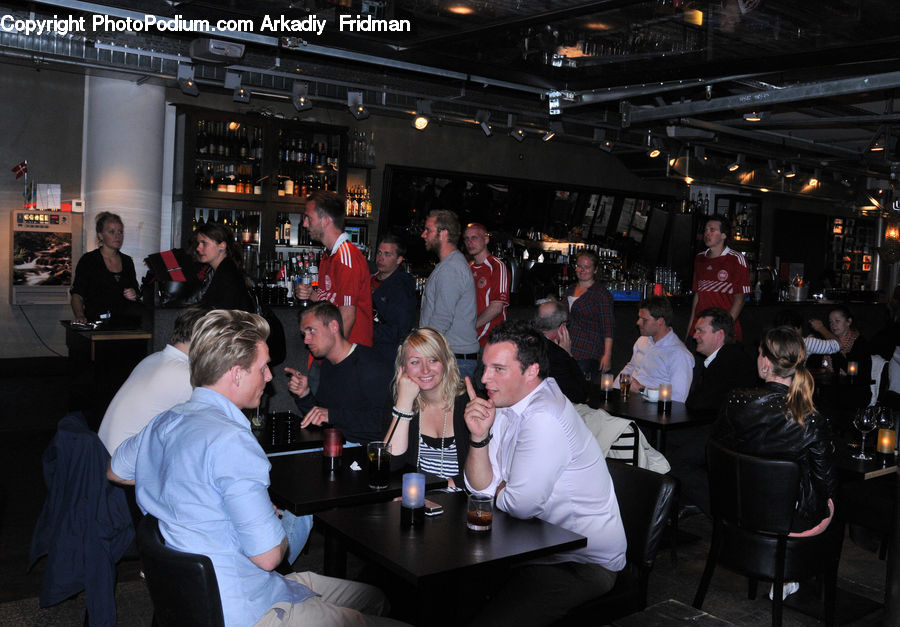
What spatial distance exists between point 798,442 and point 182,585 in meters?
2.57

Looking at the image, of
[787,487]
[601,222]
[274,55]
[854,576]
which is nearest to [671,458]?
[854,576]

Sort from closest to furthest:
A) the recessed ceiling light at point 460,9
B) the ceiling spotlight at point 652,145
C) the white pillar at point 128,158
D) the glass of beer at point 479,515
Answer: the glass of beer at point 479,515 → the recessed ceiling light at point 460,9 → the white pillar at point 128,158 → the ceiling spotlight at point 652,145

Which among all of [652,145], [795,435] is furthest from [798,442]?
[652,145]

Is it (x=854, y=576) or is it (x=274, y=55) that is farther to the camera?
(x=274, y=55)

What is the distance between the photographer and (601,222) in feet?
40.0

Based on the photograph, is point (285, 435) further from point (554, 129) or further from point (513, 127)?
point (554, 129)

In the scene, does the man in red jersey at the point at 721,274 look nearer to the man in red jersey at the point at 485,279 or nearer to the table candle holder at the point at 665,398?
the man in red jersey at the point at 485,279

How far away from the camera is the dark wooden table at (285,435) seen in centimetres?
362

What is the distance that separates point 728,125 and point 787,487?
23.3 feet

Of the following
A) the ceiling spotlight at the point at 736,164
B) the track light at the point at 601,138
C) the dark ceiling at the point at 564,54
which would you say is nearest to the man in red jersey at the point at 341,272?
the dark ceiling at the point at 564,54

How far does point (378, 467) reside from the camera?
3.00 meters

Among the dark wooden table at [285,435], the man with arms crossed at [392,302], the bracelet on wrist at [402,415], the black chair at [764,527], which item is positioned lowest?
the black chair at [764,527]

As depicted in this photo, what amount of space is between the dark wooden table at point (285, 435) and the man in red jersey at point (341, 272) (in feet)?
3.43

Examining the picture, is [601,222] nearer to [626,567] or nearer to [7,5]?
[7,5]
